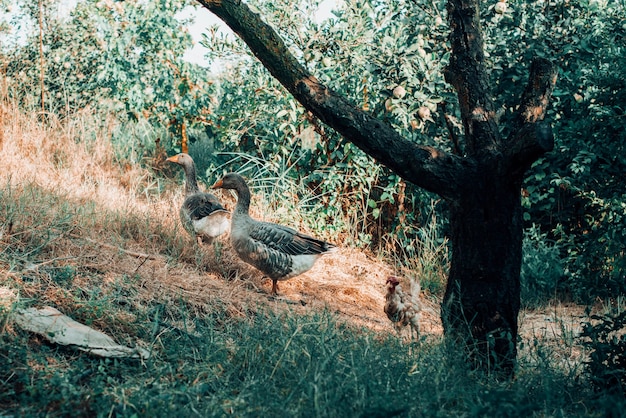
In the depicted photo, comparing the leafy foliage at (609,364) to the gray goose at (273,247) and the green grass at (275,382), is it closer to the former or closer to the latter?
the green grass at (275,382)

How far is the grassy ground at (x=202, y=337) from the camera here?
355cm

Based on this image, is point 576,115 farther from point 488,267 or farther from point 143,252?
point 143,252

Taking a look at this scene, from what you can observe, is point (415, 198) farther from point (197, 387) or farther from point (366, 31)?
point (197, 387)

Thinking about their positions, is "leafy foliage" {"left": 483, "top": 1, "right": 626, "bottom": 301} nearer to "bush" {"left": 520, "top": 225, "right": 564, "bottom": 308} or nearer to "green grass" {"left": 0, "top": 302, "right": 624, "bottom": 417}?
"bush" {"left": 520, "top": 225, "right": 564, "bottom": 308}

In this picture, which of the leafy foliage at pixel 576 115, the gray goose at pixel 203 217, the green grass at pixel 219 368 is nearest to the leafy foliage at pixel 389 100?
the leafy foliage at pixel 576 115

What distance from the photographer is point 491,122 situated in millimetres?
4629

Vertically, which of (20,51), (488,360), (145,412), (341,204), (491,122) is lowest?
(145,412)

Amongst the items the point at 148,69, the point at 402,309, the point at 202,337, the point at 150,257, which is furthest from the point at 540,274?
the point at 148,69

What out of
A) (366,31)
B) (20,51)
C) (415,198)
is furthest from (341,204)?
(20,51)

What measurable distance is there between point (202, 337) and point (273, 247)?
6.54 feet

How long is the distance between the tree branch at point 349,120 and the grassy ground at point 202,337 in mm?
1061

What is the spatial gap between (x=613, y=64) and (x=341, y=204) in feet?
11.5

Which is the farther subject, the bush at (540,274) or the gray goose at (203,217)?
the bush at (540,274)

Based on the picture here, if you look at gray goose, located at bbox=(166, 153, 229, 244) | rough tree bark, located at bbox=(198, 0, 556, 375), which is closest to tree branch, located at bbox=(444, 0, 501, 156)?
rough tree bark, located at bbox=(198, 0, 556, 375)
